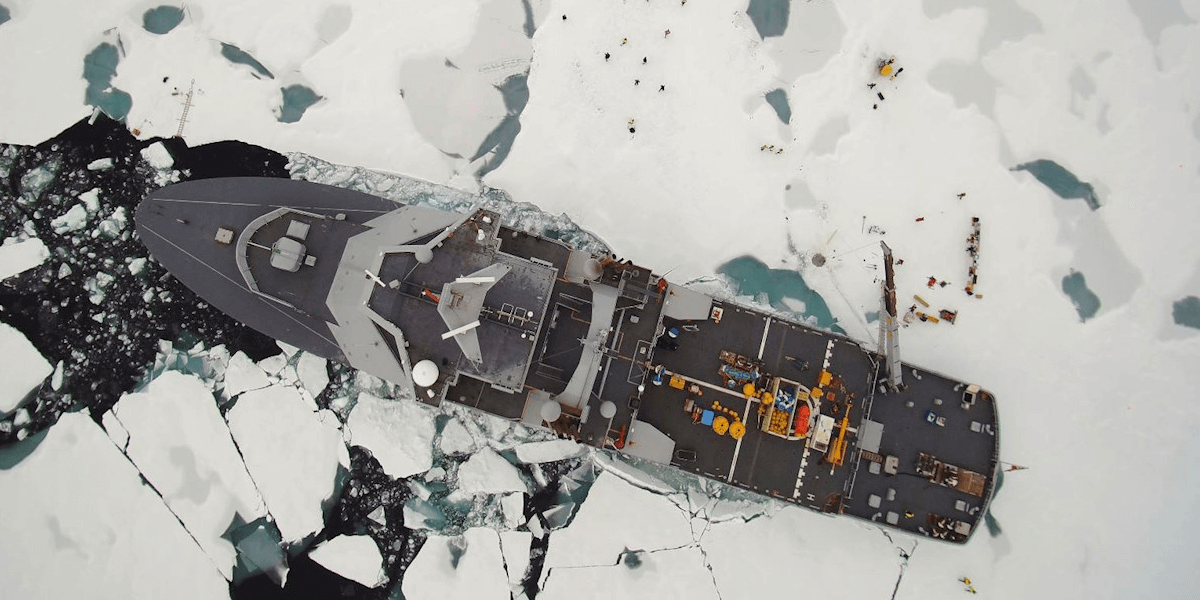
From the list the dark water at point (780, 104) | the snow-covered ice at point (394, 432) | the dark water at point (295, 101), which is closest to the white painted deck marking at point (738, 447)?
the snow-covered ice at point (394, 432)

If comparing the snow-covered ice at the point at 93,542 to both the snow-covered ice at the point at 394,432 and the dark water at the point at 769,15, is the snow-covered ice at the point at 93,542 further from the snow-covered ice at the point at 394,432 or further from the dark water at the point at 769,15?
the dark water at the point at 769,15

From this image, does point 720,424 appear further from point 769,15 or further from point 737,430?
point 769,15

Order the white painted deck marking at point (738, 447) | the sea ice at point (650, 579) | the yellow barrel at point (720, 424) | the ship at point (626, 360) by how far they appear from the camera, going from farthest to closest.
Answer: the sea ice at point (650, 579)
the white painted deck marking at point (738, 447)
the yellow barrel at point (720, 424)
the ship at point (626, 360)

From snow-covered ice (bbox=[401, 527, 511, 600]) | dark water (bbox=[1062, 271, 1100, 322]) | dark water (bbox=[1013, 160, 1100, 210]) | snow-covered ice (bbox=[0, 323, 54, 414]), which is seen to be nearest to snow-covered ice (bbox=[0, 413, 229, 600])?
snow-covered ice (bbox=[0, 323, 54, 414])

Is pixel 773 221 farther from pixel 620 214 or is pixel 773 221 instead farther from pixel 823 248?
pixel 620 214

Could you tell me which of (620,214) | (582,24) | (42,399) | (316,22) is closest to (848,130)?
(620,214)

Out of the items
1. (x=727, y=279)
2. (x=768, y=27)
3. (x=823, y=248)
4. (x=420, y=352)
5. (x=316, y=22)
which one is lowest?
(x=420, y=352)

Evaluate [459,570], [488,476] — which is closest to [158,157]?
[488,476]
